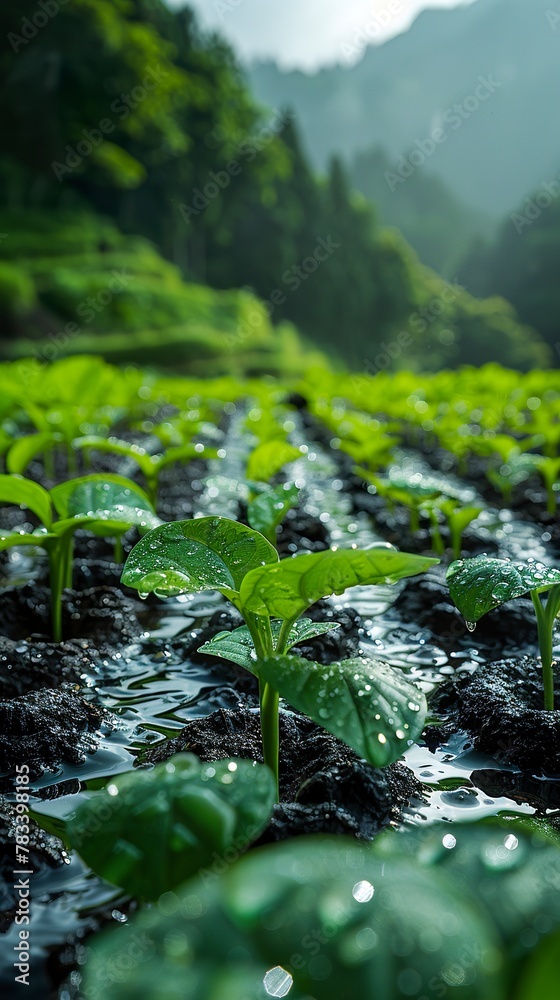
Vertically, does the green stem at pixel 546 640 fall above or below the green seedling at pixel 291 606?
below

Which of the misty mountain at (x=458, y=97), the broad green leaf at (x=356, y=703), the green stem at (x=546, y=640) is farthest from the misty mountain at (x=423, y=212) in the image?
the broad green leaf at (x=356, y=703)

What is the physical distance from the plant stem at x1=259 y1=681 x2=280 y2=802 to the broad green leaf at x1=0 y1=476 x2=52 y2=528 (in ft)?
2.94

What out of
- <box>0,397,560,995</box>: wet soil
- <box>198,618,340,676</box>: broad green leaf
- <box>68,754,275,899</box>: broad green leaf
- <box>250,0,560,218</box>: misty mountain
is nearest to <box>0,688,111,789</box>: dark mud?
<box>0,397,560,995</box>: wet soil

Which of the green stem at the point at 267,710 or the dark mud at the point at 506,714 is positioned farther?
the dark mud at the point at 506,714

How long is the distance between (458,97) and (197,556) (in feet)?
284

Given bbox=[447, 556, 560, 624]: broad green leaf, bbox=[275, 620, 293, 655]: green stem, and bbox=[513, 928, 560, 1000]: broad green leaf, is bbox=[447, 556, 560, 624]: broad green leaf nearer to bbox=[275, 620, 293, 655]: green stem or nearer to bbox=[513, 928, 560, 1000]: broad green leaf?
bbox=[275, 620, 293, 655]: green stem

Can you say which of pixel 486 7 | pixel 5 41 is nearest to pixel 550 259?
pixel 5 41

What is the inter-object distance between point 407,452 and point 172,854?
5.40 meters

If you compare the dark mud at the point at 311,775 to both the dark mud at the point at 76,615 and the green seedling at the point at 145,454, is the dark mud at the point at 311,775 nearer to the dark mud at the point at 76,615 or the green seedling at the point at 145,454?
the dark mud at the point at 76,615

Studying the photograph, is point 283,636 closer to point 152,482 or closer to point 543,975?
point 543,975

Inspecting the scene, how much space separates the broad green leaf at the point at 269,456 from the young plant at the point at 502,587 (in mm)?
1702

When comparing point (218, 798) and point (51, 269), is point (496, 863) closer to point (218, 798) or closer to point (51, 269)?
point (218, 798)

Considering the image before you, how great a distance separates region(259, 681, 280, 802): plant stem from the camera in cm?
122

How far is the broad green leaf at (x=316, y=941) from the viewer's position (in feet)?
1.94
